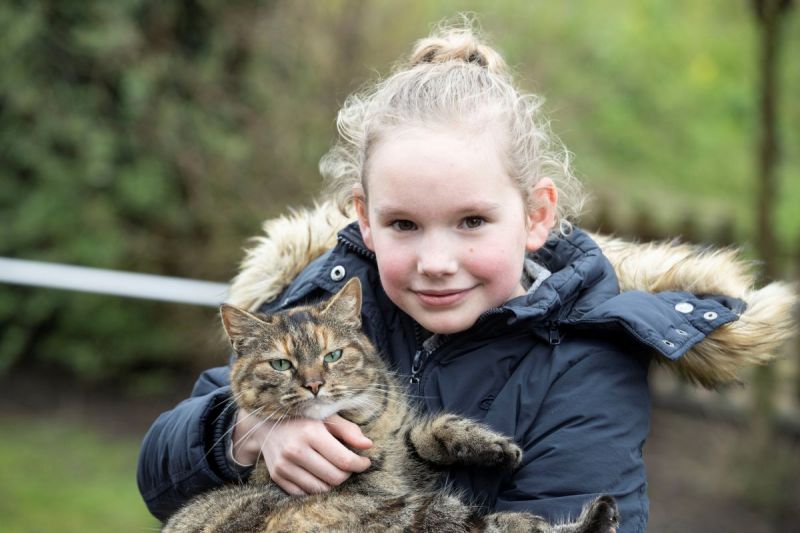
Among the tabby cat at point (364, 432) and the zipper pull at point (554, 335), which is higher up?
the zipper pull at point (554, 335)

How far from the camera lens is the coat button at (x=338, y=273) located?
268 centimetres

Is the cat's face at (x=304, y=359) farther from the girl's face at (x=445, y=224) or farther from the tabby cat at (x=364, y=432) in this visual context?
the girl's face at (x=445, y=224)

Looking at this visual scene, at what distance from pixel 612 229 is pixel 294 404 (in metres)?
4.64

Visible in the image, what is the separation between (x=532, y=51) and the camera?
293 inches

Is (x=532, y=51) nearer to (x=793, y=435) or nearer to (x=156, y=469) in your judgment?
(x=793, y=435)

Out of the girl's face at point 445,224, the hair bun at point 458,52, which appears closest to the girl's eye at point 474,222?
the girl's face at point 445,224

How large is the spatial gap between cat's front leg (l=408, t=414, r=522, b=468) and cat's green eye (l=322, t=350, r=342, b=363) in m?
0.33

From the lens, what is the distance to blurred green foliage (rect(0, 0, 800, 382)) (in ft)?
22.5

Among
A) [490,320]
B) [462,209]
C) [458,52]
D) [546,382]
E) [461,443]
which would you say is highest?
[458,52]

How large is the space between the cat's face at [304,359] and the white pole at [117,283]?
1.87 m

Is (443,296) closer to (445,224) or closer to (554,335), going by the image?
(445,224)

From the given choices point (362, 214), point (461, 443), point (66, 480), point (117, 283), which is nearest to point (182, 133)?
point (117, 283)

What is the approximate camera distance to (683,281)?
8.46 ft

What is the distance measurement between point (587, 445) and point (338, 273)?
905 mm
